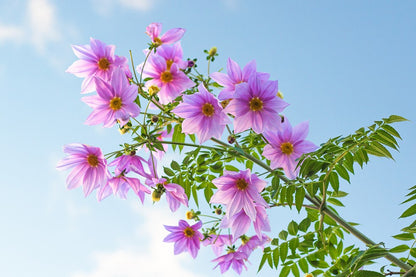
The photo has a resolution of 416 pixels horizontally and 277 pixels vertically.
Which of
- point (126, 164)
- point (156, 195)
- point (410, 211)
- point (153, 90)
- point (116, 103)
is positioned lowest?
point (410, 211)

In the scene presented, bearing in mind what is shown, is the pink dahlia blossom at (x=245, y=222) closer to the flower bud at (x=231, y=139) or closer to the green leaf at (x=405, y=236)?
the flower bud at (x=231, y=139)

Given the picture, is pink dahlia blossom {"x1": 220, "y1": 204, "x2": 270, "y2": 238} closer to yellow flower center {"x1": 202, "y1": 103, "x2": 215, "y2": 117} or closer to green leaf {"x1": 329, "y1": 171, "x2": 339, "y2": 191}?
green leaf {"x1": 329, "y1": 171, "x2": 339, "y2": 191}

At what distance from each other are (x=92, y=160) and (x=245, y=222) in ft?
2.63

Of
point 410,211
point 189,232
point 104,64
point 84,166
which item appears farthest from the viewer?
point 189,232

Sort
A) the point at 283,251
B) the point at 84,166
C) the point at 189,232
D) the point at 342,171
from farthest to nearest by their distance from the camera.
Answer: the point at 189,232 → the point at 283,251 → the point at 84,166 → the point at 342,171

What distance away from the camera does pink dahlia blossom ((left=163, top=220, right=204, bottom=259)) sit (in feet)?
8.59

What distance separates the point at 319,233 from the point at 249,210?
57cm

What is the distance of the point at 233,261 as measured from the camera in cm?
274

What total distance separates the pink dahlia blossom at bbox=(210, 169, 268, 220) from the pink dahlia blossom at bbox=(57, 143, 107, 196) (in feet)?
1.80

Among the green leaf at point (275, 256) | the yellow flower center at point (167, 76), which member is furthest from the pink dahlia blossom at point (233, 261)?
the yellow flower center at point (167, 76)

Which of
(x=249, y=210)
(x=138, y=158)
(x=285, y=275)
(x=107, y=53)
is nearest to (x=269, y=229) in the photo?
(x=249, y=210)

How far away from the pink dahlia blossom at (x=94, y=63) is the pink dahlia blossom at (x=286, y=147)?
782 mm

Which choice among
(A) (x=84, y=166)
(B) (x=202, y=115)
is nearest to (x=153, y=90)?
(B) (x=202, y=115)

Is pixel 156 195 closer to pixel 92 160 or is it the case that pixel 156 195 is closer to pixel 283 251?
pixel 92 160
